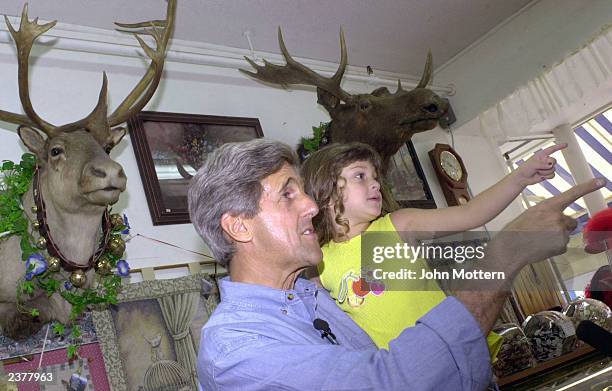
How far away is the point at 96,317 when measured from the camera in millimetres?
2340

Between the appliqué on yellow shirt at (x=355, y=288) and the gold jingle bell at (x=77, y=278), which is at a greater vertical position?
the gold jingle bell at (x=77, y=278)

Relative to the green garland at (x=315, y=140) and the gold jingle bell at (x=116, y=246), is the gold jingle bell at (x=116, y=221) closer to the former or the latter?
the gold jingle bell at (x=116, y=246)

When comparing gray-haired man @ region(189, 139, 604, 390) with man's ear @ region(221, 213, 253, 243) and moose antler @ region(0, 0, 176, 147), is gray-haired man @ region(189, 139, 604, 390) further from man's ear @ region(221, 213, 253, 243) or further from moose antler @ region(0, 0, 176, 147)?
moose antler @ region(0, 0, 176, 147)

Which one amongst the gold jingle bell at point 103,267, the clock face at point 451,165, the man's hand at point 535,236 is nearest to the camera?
the man's hand at point 535,236

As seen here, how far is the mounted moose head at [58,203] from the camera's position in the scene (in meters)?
2.08

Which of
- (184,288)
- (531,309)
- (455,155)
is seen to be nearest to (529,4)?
(455,155)

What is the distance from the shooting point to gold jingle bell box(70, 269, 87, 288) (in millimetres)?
2127

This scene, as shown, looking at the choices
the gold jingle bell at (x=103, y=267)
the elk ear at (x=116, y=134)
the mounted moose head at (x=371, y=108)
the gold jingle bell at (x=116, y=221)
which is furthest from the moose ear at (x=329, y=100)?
the gold jingle bell at (x=103, y=267)

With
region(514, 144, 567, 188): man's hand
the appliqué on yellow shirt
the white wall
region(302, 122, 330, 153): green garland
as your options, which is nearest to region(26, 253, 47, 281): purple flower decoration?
the appliqué on yellow shirt

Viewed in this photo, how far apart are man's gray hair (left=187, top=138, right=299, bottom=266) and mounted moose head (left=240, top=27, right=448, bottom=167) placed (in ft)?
6.39

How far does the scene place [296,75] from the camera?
3.42 m

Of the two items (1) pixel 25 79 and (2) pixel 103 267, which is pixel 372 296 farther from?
(1) pixel 25 79

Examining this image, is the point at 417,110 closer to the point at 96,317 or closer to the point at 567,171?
the point at 96,317

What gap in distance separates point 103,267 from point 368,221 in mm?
1041
